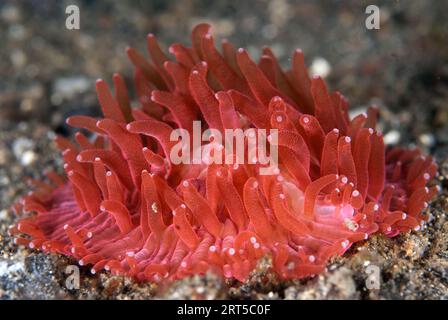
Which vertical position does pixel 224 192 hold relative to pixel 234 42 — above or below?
below

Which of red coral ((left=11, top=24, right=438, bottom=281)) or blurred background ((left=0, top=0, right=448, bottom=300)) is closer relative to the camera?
red coral ((left=11, top=24, right=438, bottom=281))

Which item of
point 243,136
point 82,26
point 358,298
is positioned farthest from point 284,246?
point 82,26

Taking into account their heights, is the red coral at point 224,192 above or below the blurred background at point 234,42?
below

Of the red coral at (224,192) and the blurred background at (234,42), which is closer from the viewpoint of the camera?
the red coral at (224,192)

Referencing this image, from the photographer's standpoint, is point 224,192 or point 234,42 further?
point 234,42

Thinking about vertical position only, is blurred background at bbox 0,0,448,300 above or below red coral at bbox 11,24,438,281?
above
